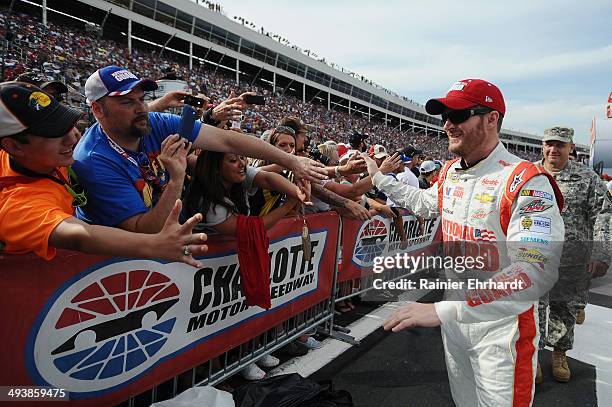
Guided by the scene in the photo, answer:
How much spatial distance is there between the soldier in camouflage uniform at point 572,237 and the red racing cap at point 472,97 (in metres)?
1.80

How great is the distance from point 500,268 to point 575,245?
2.19 metres

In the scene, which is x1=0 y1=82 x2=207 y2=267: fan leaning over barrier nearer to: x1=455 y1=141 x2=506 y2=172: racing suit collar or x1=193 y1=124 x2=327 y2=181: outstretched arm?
x1=193 y1=124 x2=327 y2=181: outstretched arm

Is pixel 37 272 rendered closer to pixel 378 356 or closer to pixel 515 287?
pixel 515 287

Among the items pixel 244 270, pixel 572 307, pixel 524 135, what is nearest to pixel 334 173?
pixel 244 270

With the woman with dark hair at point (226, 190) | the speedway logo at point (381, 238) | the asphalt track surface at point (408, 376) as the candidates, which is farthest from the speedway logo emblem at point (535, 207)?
the speedway logo at point (381, 238)

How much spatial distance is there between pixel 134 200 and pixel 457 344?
6.25 ft

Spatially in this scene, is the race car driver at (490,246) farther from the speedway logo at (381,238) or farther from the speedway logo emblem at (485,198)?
the speedway logo at (381,238)

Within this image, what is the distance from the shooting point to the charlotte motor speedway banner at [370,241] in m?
4.27

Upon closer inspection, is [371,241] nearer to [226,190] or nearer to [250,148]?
[226,190]

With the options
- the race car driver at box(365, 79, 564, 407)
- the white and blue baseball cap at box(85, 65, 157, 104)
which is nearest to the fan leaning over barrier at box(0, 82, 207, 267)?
the white and blue baseball cap at box(85, 65, 157, 104)

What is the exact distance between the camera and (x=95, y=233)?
1408mm

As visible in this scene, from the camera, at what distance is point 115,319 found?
200 cm

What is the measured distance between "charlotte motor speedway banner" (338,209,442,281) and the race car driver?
6.97 ft

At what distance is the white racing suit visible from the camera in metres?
1.62
